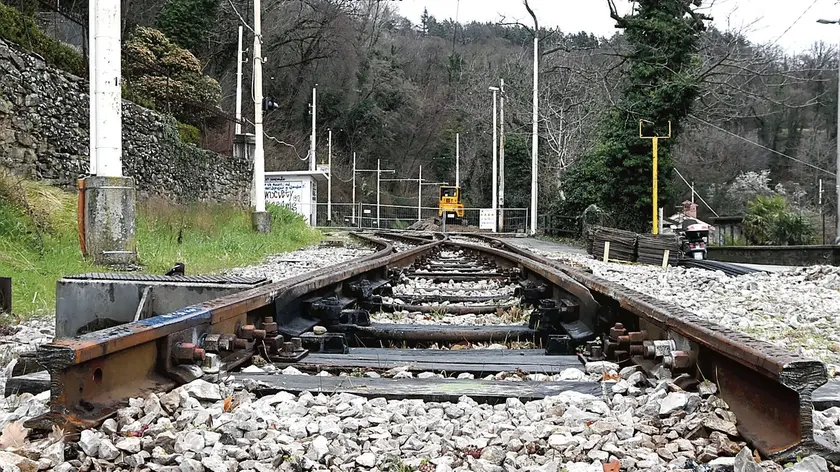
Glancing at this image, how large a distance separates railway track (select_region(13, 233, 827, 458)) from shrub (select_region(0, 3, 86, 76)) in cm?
883

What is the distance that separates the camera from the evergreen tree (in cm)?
1833

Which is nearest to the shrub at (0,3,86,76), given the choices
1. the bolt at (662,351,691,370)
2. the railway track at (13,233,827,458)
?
the railway track at (13,233,827,458)

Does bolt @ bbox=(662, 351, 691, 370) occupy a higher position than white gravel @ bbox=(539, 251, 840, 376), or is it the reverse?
bolt @ bbox=(662, 351, 691, 370)

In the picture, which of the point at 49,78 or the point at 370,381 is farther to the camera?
the point at 49,78

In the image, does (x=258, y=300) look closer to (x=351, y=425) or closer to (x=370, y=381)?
(x=370, y=381)

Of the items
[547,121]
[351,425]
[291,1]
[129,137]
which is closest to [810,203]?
[547,121]

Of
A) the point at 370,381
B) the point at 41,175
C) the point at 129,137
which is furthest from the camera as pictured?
the point at 129,137

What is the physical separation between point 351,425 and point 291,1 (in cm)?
4552

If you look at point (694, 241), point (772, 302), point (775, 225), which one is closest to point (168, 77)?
point (694, 241)

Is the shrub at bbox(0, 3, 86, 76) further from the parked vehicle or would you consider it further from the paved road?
Answer: the parked vehicle

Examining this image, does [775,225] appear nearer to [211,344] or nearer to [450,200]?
[450,200]

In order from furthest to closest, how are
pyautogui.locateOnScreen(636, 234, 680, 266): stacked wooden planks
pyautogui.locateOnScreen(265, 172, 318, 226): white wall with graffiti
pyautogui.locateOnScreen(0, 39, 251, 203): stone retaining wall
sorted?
pyautogui.locateOnScreen(265, 172, 318, 226): white wall with graffiti
pyautogui.locateOnScreen(636, 234, 680, 266): stacked wooden planks
pyautogui.locateOnScreen(0, 39, 251, 203): stone retaining wall

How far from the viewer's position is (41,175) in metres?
10.1

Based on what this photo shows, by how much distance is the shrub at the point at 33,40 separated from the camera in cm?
1069
